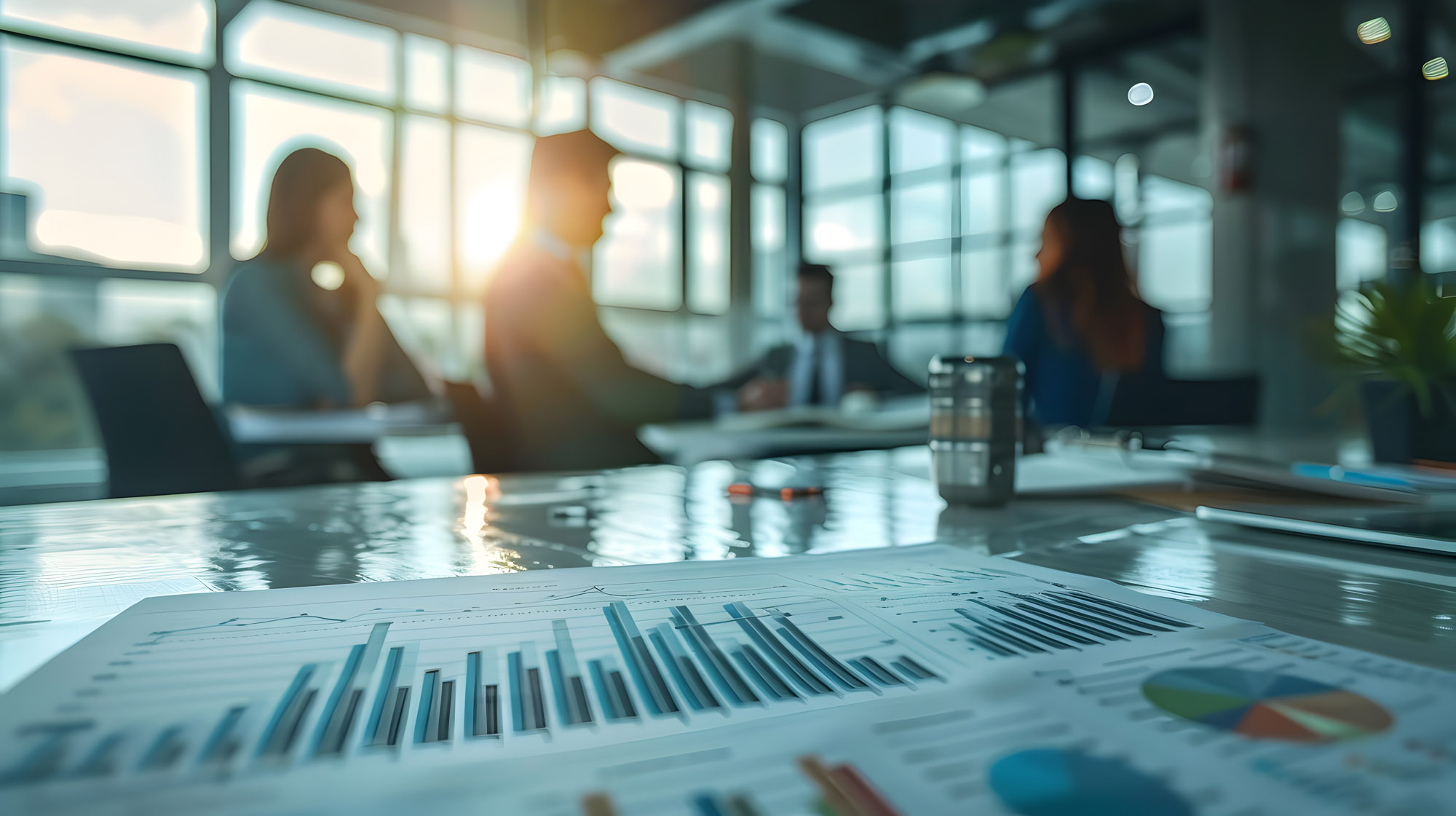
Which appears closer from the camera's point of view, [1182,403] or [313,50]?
[1182,403]

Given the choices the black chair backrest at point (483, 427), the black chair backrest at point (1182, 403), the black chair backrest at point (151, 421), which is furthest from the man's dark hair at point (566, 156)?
the black chair backrest at point (1182, 403)

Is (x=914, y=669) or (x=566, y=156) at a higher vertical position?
(x=566, y=156)

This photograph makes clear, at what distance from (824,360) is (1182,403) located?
5.86 feet

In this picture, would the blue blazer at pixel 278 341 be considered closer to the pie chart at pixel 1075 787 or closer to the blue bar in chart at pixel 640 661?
the blue bar in chart at pixel 640 661

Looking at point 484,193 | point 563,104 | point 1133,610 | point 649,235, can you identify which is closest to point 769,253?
point 649,235

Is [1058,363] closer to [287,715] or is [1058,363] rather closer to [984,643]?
[984,643]

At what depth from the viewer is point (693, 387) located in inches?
91.5

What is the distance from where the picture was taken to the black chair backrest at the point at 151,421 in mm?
1630

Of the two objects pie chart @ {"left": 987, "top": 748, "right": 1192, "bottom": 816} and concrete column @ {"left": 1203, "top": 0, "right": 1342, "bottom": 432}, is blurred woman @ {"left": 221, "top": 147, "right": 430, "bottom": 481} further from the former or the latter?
concrete column @ {"left": 1203, "top": 0, "right": 1342, "bottom": 432}

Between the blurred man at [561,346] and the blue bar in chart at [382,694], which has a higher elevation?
the blurred man at [561,346]

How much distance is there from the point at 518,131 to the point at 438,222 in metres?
1.06

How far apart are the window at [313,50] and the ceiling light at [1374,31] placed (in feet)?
20.5

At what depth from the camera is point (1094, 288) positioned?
2.58m

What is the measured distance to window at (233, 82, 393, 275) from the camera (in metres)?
5.15
